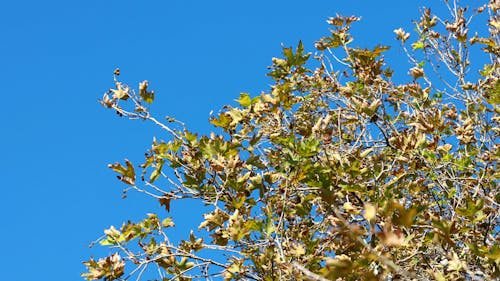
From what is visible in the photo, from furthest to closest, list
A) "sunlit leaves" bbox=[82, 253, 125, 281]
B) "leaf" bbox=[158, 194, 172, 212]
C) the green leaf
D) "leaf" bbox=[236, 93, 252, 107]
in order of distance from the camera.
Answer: the green leaf → "leaf" bbox=[236, 93, 252, 107] → "leaf" bbox=[158, 194, 172, 212] → "sunlit leaves" bbox=[82, 253, 125, 281]

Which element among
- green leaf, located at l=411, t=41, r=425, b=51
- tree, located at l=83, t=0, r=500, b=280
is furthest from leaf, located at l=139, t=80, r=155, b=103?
green leaf, located at l=411, t=41, r=425, b=51

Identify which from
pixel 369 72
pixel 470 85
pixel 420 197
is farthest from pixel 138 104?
pixel 470 85

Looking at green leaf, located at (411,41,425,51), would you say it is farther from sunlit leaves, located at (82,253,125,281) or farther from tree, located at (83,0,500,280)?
sunlit leaves, located at (82,253,125,281)

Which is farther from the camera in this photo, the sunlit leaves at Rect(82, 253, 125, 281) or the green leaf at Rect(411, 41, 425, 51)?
the green leaf at Rect(411, 41, 425, 51)

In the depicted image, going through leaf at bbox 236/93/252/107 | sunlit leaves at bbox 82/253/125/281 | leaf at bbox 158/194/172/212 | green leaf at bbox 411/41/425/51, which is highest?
green leaf at bbox 411/41/425/51

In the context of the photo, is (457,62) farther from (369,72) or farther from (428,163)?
(428,163)

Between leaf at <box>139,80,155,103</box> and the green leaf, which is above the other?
the green leaf

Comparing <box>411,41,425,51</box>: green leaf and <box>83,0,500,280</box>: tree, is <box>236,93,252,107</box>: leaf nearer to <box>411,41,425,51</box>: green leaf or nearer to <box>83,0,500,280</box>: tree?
<box>83,0,500,280</box>: tree

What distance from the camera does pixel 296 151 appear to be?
3746mm

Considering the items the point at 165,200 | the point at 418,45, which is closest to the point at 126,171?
the point at 165,200

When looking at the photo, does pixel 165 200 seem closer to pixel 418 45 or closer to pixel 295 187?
pixel 295 187

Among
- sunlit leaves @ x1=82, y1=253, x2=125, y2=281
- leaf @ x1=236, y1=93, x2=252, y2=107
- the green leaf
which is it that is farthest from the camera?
the green leaf

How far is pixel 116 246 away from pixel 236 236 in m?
0.76

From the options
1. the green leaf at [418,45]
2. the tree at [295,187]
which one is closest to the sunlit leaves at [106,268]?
the tree at [295,187]
